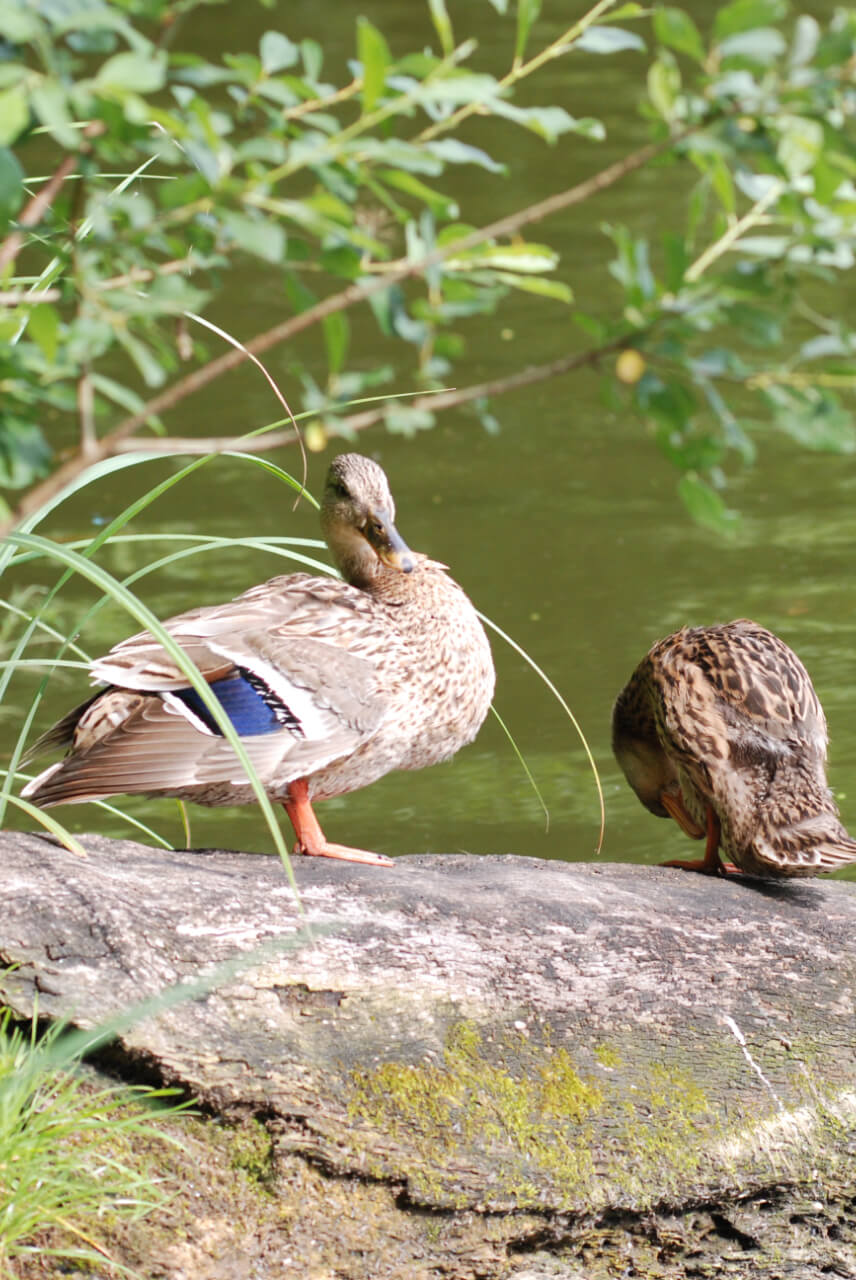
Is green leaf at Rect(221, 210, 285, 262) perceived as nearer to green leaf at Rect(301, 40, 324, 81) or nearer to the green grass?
green leaf at Rect(301, 40, 324, 81)

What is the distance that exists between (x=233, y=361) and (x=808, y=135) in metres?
0.55

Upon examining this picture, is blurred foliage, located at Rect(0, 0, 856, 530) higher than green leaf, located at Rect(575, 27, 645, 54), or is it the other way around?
green leaf, located at Rect(575, 27, 645, 54)

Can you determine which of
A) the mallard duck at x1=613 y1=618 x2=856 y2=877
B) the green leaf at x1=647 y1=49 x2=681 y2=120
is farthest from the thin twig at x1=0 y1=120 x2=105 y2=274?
the mallard duck at x1=613 y1=618 x2=856 y2=877

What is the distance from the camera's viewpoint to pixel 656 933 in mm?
2922

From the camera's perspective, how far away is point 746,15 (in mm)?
1348

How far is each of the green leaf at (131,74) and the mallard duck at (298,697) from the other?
1.84 metres

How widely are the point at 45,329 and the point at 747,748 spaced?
7.10 feet

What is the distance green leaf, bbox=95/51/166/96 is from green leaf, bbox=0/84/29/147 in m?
0.06

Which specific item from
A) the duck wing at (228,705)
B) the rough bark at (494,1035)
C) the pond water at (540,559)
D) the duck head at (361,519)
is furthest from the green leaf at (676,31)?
the pond water at (540,559)

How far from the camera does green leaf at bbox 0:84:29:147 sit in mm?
1267

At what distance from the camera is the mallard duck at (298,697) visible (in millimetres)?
3061

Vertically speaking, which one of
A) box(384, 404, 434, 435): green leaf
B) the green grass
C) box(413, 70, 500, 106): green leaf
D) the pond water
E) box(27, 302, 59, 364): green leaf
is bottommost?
the pond water

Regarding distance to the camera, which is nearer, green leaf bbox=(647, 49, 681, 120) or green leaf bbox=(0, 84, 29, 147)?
green leaf bbox=(0, 84, 29, 147)

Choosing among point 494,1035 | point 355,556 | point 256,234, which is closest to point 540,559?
point 355,556
